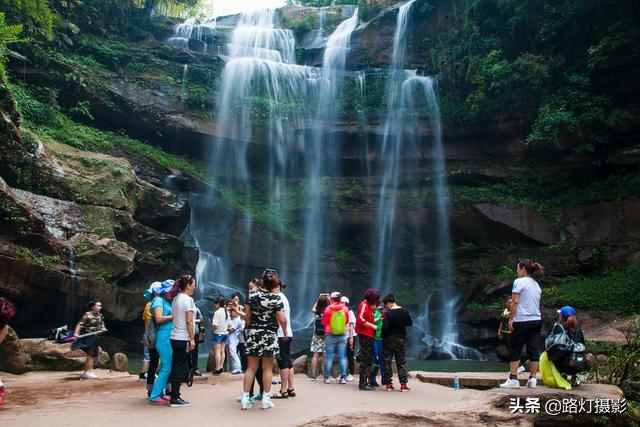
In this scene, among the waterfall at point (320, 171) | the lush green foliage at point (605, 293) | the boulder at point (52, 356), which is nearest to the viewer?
the boulder at point (52, 356)

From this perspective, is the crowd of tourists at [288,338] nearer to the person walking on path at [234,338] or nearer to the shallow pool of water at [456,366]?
the person walking on path at [234,338]

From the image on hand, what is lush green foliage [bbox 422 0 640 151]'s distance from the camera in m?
22.2

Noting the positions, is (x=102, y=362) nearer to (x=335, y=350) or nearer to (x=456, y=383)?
(x=335, y=350)

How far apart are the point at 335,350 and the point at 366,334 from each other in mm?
892

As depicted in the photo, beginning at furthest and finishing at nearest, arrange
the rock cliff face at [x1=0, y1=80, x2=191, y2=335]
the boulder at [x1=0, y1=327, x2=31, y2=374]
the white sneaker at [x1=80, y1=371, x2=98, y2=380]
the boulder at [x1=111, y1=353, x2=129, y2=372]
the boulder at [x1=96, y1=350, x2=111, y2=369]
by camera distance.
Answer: the rock cliff face at [x1=0, y1=80, x2=191, y2=335], the boulder at [x1=96, y1=350, x2=111, y2=369], the boulder at [x1=111, y1=353, x2=129, y2=372], the boulder at [x1=0, y1=327, x2=31, y2=374], the white sneaker at [x1=80, y1=371, x2=98, y2=380]

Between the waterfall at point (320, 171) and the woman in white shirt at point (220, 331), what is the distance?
Result: 14.8m

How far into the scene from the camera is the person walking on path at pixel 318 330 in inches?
362

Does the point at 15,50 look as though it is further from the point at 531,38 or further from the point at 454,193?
the point at 531,38

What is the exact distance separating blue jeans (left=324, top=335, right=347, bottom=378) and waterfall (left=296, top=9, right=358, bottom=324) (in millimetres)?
16373

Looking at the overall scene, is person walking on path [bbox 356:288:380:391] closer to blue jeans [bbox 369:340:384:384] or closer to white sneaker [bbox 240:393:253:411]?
blue jeans [bbox 369:340:384:384]

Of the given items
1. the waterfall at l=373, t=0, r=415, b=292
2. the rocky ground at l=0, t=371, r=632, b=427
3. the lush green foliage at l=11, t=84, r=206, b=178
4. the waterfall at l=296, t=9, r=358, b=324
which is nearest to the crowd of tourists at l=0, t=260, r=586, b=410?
the rocky ground at l=0, t=371, r=632, b=427

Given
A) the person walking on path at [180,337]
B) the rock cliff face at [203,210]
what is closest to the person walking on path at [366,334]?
the person walking on path at [180,337]

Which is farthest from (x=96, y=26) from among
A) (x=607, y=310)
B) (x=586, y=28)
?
(x=607, y=310)

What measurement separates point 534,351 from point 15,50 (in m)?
23.7
